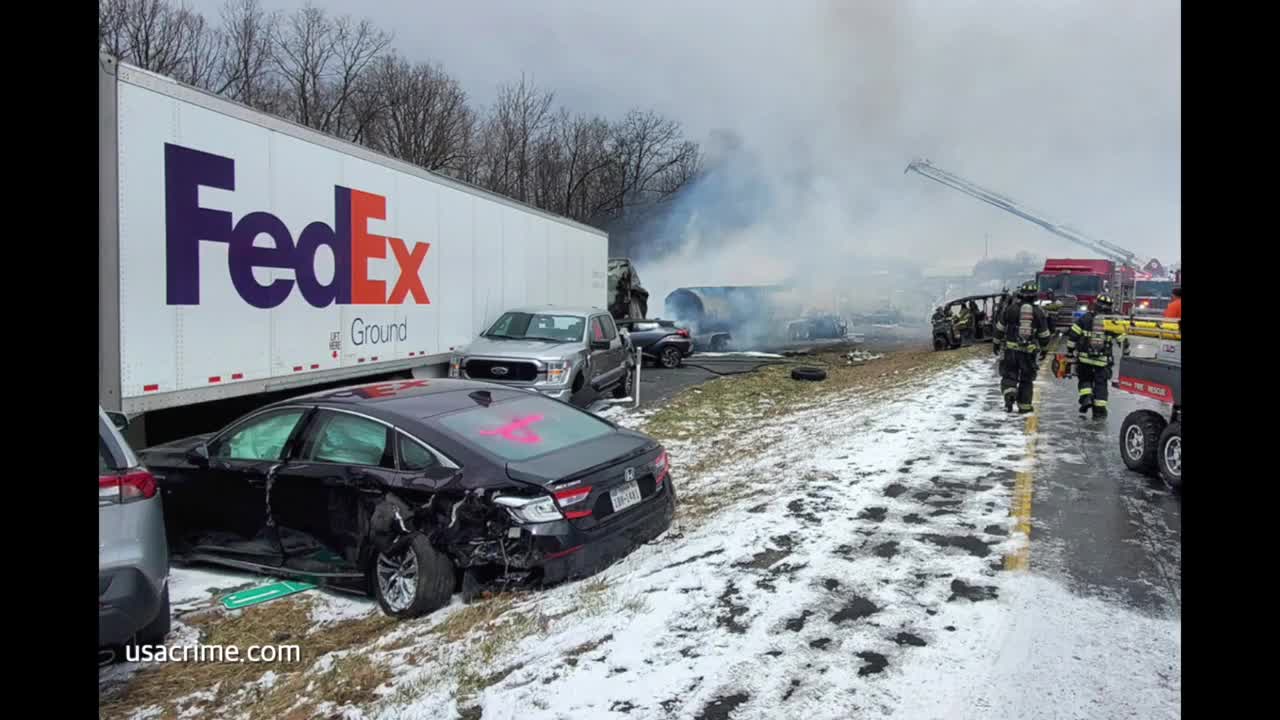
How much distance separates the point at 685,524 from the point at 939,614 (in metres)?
2.23

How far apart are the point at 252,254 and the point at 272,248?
0.31 metres

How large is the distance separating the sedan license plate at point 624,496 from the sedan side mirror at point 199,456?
2.81 metres

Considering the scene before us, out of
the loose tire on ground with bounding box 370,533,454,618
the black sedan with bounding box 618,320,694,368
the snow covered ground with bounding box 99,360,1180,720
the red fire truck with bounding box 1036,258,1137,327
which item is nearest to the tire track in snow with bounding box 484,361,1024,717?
the snow covered ground with bounding box 99,360,1180,720

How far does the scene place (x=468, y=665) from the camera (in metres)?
3.70

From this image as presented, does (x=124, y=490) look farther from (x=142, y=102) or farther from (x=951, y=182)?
(x=951, y=182)

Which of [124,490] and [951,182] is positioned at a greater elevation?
[951,182]

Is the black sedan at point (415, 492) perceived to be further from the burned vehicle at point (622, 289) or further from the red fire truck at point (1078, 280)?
the red fire truck at point (1078, 280)

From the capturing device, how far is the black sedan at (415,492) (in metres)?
4.45

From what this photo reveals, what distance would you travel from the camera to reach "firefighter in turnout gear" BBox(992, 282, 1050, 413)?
1051cm

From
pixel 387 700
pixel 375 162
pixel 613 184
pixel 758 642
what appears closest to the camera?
pixel 387 700

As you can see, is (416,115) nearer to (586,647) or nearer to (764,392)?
(764,392)

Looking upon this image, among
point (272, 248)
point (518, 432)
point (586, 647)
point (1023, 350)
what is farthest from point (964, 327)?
point (586, 647)

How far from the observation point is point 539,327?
12492 mm

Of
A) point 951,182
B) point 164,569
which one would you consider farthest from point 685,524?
point 951,182
